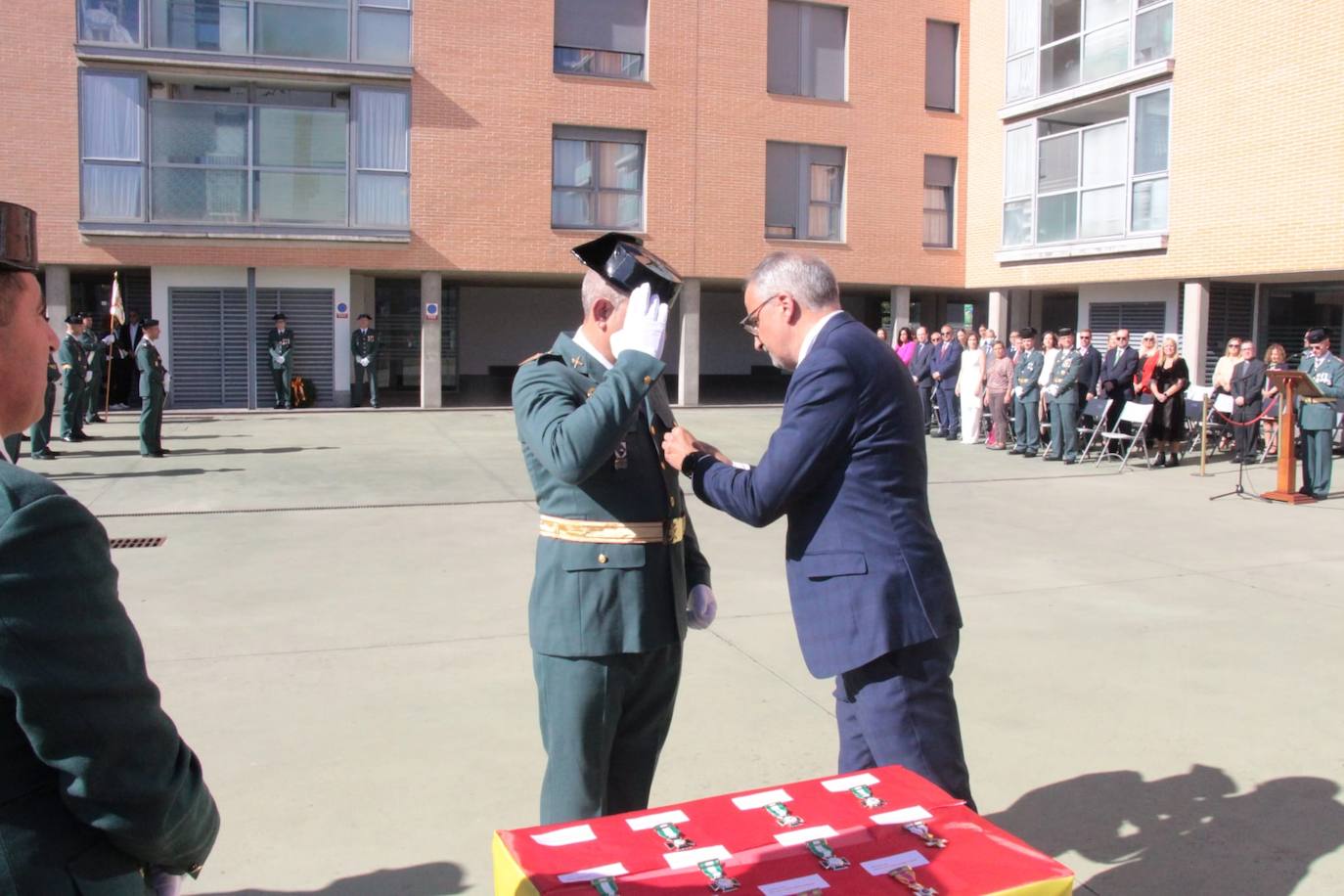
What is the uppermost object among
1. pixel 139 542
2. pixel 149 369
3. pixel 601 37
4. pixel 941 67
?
pixel 941 67

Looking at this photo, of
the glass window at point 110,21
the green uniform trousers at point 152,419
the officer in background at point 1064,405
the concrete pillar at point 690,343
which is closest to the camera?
the green uniform trousers at point 152,419

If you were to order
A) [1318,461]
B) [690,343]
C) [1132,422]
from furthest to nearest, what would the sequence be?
[690,343], [1132,422], [1318,461]

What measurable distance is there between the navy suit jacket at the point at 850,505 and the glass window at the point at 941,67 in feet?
80.9

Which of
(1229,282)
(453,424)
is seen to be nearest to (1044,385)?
(1229,282)

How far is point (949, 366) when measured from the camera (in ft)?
58.5

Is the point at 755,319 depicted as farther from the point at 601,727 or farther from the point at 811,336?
the point at 601,727

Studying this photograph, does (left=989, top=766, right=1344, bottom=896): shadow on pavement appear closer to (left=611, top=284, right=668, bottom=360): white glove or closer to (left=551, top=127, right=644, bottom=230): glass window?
(left=611, top=284, right=668, bottom=360): white glove

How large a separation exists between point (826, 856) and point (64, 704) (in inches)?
48.4

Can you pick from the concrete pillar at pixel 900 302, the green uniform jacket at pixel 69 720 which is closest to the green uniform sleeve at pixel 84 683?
the green uniform jacket at pixel 69 720

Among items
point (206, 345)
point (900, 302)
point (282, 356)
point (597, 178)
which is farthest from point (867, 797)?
point (900, 302)

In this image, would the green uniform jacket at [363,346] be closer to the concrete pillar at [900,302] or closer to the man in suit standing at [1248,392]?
the concrete pillar at [900,302]

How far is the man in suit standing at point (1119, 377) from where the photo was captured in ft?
49.8

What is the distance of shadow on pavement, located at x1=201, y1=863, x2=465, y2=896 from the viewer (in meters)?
3.29

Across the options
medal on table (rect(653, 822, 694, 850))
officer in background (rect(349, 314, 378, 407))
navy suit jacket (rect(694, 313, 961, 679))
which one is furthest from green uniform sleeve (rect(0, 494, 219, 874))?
officer in background (rect(349, 314, 378, 407))
